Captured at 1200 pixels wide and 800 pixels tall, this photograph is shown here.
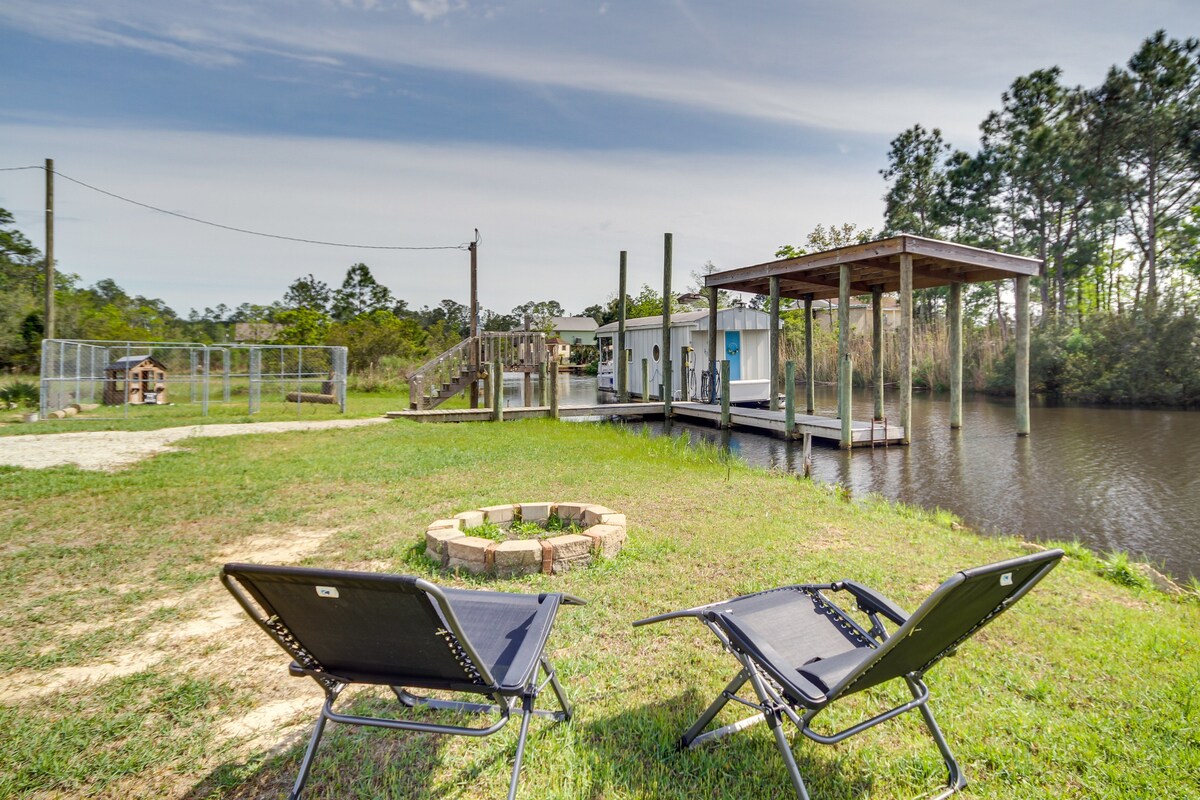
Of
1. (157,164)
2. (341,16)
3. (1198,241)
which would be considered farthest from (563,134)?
(1198,241)

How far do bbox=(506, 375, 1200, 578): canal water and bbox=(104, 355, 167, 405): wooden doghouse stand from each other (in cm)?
1480

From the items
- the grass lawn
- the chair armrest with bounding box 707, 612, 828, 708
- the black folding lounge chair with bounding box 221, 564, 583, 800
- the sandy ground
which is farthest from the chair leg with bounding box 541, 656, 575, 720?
the sandy ground

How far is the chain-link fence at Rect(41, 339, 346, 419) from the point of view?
14258 mm

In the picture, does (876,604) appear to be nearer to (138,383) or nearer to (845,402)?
(845,402)

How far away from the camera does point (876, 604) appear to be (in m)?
2.48

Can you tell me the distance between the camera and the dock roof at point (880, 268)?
11.1 m

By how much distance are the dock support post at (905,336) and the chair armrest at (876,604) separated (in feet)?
32.0

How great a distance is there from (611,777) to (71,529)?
5.43 m

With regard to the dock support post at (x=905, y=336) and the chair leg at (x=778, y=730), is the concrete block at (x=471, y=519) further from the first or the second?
the dock support post at (x=905, y=336)

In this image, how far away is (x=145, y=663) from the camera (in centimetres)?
293

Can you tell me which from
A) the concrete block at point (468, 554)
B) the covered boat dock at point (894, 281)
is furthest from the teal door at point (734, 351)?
the concrete block at point (468, 554)

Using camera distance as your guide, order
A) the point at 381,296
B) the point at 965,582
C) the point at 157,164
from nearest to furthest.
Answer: the point at 965,582 < the point at 157,164 < the point at 381,296

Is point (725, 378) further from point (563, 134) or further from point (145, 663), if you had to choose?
point (145, 663)

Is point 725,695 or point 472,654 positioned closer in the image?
point 472,654
